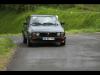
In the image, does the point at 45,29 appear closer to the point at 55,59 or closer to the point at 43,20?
the point at 43,20

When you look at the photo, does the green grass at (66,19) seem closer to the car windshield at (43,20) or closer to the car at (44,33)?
the car windshield at (43,20)

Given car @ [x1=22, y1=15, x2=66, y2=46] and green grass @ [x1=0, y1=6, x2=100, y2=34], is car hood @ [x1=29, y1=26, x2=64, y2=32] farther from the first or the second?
green grass @ [x1=0, y1=6, x2=100, y2=34]

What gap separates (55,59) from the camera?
15641 mm

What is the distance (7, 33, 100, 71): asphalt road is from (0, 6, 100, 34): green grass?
17407mm

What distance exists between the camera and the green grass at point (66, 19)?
39856 mm

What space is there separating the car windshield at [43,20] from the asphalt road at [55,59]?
145cm

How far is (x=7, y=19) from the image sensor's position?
157 feet

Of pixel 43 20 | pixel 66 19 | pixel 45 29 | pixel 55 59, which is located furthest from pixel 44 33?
pixel 66 19

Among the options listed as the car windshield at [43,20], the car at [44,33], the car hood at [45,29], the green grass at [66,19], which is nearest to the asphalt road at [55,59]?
the car at [44,33]

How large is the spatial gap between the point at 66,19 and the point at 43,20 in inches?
825

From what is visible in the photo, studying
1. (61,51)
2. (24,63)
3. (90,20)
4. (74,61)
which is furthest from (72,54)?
(90,20)

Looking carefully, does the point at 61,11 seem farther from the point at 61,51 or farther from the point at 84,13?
the point at 61,51

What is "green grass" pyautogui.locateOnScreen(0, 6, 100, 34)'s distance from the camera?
3986 centimetres

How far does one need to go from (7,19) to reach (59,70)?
35318 millimetres
